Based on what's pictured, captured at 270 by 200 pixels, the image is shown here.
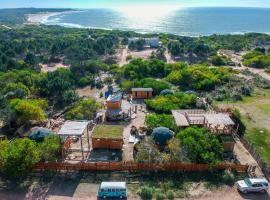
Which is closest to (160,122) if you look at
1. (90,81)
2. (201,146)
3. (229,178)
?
(201,146)

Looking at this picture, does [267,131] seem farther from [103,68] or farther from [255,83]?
[103,68]

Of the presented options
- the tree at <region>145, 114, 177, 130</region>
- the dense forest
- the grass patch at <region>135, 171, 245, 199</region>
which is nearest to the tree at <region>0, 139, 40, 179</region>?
the dense forest

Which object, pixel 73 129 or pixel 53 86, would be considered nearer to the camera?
pixel 73 129

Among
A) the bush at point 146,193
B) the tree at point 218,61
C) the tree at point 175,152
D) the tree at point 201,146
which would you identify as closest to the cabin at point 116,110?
the tree at point 201,146

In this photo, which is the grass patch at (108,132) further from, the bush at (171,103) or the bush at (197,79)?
the bush at (197,79)

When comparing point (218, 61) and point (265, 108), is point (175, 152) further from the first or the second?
point (218, 61)
